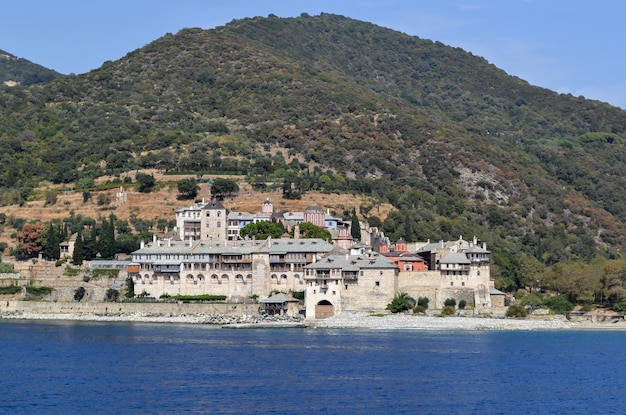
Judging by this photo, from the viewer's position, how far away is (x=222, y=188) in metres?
121

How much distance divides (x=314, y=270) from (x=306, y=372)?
29.6 meters

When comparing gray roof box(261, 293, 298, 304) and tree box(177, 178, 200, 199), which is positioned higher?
tree box(177, 178, 200, 199)

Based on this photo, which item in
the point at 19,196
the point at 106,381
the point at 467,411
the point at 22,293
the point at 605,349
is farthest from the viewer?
the point at 19,196

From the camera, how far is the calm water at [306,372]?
4831 cm

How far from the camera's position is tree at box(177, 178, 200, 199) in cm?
12175

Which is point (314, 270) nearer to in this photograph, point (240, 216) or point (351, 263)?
point (351, 263)

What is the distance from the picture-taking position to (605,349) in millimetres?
73062

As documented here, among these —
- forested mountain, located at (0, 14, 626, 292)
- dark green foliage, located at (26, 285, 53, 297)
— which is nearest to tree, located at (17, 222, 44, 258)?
dark green foliage, located at (26, 285, 53, 297)

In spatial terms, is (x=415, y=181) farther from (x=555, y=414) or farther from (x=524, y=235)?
(x=555, y=414)

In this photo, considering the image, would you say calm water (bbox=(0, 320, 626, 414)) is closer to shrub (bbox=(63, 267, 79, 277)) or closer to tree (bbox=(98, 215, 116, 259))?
shrub (bbox=(63, 267, 79, 277))

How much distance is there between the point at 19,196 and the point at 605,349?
7635 centimetres

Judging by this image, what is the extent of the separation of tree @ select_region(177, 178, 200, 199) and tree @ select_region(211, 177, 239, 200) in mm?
2083

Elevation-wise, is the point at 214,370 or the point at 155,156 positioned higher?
the point at 155,156

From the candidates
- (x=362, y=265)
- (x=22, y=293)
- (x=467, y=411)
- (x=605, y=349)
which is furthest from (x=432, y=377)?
(x=22, y=293)
